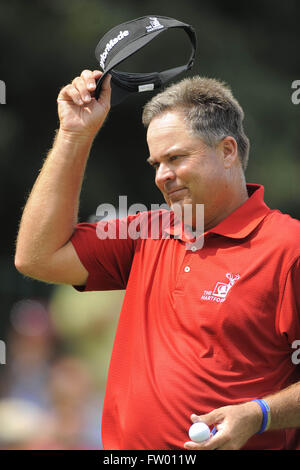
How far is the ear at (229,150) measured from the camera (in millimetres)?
2648

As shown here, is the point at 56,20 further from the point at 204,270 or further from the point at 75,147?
the point at 204,270

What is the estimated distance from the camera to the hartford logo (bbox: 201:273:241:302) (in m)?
2.35

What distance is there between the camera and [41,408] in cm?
497

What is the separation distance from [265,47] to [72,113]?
4.31 meters

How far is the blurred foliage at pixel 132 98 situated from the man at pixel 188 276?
11.6 ft

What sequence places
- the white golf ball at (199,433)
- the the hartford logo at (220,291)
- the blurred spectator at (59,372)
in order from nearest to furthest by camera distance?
the white golf ball at (199,433) → the the hartford logo at (220,291) → the blurred spectator at (59,372)

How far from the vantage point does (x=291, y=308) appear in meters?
2.29

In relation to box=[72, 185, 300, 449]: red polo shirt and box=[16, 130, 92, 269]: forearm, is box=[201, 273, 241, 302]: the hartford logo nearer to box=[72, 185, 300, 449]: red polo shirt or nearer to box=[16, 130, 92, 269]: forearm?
box=[72, 185, 300, 449]: red polo shirt

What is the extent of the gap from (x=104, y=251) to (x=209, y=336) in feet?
1.85

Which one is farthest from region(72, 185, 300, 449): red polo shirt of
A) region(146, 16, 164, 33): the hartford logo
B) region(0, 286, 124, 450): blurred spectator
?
region(0, 286, 124, 450): blurred spectator

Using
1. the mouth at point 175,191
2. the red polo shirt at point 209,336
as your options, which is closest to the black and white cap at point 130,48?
the mouth at point 175,191

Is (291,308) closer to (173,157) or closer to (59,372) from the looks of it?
(173,157)

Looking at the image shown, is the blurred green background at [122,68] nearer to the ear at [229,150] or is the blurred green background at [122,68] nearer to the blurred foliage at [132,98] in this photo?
the blurred foliage at [132,98]
